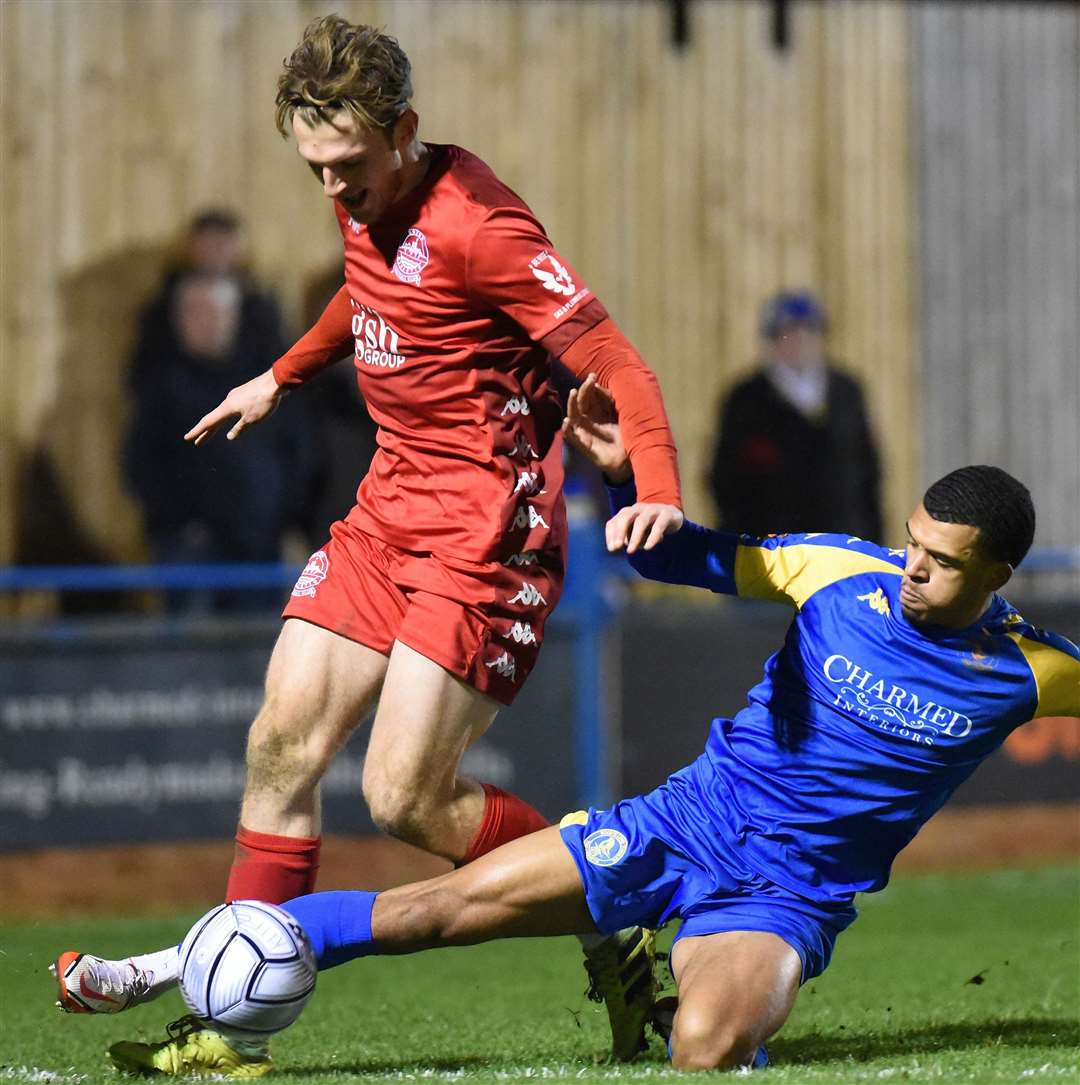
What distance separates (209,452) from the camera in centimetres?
1056

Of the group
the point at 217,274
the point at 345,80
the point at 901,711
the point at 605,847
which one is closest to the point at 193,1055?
the point at 605,847

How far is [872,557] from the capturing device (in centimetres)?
531

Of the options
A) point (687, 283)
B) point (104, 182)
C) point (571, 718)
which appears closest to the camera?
point (571, 718)

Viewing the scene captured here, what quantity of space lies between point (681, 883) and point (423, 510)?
45.7 inches

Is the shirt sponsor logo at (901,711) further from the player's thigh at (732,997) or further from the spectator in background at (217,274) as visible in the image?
the spectator in background at (217,274)

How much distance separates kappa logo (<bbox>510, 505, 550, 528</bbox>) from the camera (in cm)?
529

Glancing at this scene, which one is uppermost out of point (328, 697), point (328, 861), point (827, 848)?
point (328, 697)

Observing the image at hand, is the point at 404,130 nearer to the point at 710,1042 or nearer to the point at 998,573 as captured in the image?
the point at 998,573

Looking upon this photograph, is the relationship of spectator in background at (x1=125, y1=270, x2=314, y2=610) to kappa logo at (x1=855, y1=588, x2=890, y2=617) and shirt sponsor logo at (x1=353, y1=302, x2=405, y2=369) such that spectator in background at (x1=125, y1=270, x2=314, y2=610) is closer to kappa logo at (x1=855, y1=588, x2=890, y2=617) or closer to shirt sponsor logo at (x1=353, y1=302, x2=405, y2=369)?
shirt sponsor logo at (x1=353, y1=302, x2=405, y2=369)

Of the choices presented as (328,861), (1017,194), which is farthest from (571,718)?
(1017,194)

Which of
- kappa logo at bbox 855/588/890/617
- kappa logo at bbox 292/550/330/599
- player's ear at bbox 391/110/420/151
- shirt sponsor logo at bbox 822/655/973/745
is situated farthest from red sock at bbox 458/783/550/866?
player's ear at bbox 391/110/420/151

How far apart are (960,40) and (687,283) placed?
2.61 m

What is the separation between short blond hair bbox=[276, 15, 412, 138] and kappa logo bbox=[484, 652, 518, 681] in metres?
1.35

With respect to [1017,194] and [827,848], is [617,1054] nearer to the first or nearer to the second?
[827,848]
